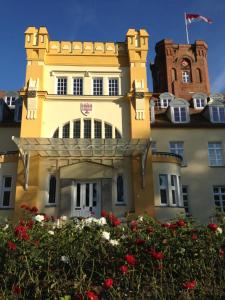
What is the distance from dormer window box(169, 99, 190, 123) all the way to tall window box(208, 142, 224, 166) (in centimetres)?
272

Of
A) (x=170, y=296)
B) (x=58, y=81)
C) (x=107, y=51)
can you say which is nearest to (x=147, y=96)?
(x=107, y=51)

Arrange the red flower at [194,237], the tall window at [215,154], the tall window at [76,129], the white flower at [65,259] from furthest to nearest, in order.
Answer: the tall window at [215,154] < the tall window at [76,129] < the red flower at [194,237] < the white flower at [65,259]

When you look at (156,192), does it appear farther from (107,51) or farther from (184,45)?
(184,45)

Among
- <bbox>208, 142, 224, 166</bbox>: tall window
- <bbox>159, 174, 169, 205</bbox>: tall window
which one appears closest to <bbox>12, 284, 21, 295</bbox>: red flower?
<bbox>159, 174, 169, 205</bbox>: tall window

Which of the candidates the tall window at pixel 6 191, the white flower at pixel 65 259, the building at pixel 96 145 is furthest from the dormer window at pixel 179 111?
the white flower at pixel 65 259

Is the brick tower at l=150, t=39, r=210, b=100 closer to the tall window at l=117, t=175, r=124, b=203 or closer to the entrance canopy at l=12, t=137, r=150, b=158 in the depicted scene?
the entrance canopy at l=12, t=137, r=150, b=158

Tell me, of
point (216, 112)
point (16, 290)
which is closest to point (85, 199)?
point (216, 112)

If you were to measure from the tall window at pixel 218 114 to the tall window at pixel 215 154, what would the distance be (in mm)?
1971

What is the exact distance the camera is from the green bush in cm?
547

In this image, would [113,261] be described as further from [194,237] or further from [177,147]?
[177,147]

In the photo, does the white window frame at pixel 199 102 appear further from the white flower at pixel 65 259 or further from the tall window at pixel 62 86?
the white flower at pixel 65 259

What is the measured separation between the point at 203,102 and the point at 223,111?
11.9 feet

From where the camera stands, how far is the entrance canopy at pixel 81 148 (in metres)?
18.2

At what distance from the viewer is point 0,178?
20109 mm
